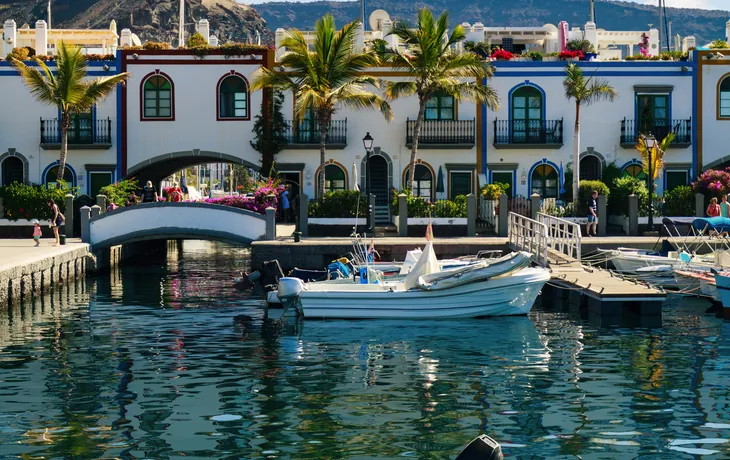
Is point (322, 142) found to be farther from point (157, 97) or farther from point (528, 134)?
point (528, 134)

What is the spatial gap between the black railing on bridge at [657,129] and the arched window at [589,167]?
1.56 meters

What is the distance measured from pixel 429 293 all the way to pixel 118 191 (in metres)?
21.4

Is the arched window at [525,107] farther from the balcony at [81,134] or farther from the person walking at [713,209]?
the balcony at [81,134]

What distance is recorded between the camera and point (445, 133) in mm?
47125

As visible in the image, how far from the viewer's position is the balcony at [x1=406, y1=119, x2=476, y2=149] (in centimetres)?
4688

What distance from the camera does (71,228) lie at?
41.3m

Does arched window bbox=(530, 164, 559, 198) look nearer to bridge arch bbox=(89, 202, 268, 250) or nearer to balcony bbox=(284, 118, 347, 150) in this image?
balcony bbox=(284, 118, 347, 150)

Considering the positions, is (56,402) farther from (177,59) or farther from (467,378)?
(177,59)

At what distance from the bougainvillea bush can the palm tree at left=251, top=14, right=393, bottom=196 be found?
1221 centimetres

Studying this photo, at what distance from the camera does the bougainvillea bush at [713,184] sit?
4184cm

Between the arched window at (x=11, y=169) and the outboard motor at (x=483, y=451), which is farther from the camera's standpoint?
the arched window at (x=11, y=169)

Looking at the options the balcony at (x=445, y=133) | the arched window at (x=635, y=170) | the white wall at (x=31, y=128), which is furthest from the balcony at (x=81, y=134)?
the arched window at (x=635, y=170)

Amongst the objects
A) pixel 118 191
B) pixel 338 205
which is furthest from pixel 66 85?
pixel 338 205

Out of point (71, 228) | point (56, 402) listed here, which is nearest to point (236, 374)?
point (56, 402)
